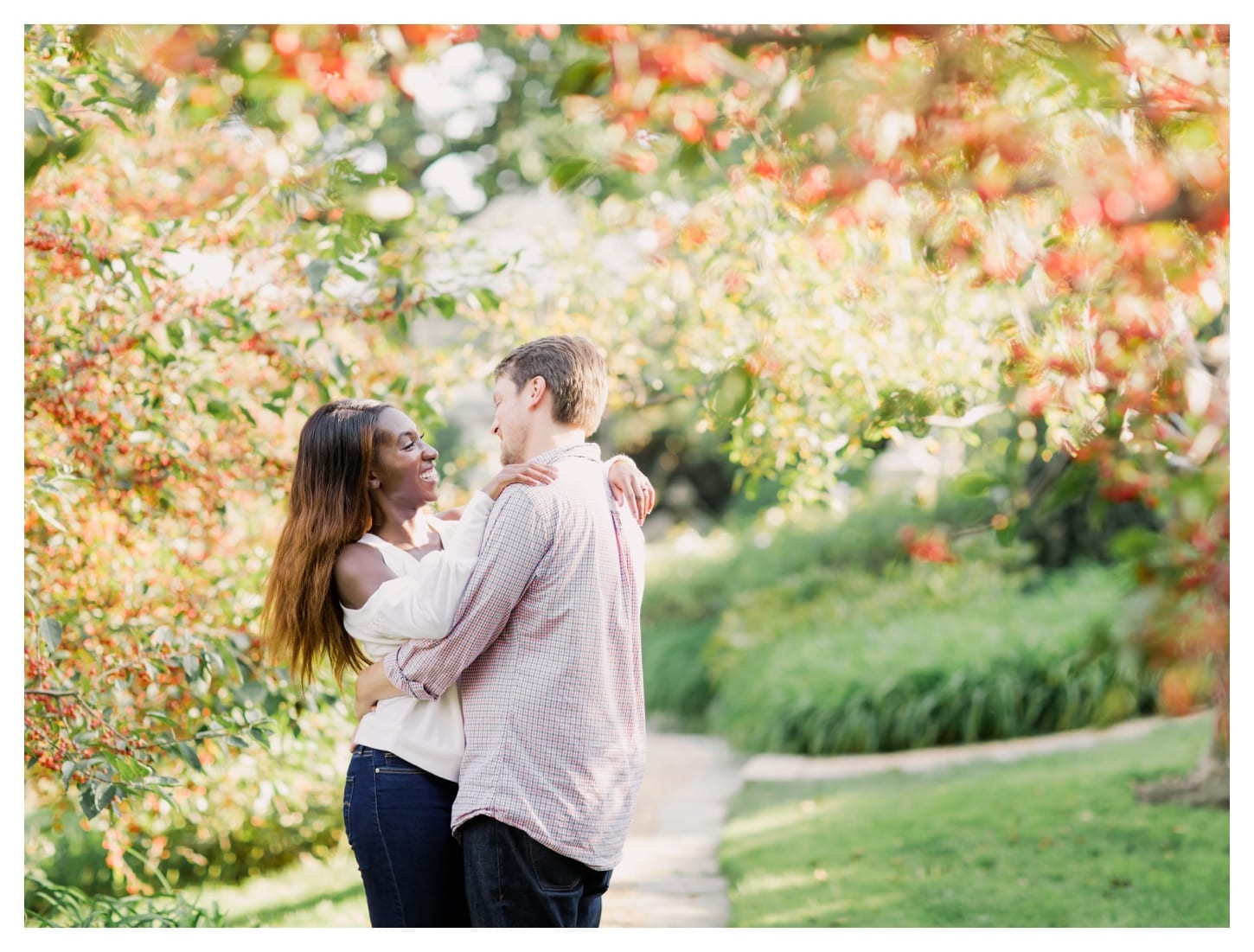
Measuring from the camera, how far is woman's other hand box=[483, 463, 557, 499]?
1.90m

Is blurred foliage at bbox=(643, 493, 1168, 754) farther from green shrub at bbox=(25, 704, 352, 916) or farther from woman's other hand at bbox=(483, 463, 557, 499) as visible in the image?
woman's other hand at bbox=(483, 463, 557, 499)

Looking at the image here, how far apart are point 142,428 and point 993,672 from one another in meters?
4.39

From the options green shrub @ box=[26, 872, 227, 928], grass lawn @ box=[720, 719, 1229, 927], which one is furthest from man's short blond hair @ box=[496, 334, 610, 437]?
grass lawn @ box=[720, 719, 1229, 927]

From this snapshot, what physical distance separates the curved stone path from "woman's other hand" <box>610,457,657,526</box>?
2.02 metres

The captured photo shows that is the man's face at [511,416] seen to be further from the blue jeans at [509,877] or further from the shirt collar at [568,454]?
the blue jeans at [509,877]

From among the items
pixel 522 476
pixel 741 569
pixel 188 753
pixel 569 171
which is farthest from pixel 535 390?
pixel 741 569

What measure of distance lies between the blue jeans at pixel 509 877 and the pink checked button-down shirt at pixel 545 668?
0.02m

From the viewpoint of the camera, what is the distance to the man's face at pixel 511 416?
197cm

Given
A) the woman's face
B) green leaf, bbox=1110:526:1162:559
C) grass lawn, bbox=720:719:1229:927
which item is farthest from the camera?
grass lawn, bbox=720:719:1229:927

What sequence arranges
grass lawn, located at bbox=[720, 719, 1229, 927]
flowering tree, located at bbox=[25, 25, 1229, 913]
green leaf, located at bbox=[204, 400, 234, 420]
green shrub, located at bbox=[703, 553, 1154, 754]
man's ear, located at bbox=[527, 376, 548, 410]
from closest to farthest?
flowering tree, located at bbox=[25, 25, 1229, 913] < man's ear, located at bbox=[527, 376, 548, 410] < green leaf, located at bbox=[204, 400, 234, 420] < grass lawn, located at bbox=[720, 719, 1229, 927] < green shrub, located at bbox=[703, 553, 1154, 754]

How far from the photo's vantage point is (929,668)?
19.5 feet

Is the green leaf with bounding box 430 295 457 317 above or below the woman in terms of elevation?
above

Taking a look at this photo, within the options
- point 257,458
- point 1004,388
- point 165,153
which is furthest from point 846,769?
point 165,153
